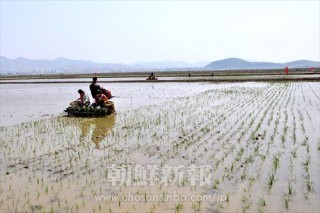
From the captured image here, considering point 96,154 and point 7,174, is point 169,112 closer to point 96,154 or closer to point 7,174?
point 96,154

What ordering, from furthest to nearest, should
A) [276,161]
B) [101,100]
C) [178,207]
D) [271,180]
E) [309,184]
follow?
[101,100]
[276,161]
[271,180]
[309,184]
[178,207]

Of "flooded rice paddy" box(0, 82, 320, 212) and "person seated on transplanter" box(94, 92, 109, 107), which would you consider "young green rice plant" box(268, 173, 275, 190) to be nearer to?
"flooded rice paddy" box(0, 82, 320, 212)

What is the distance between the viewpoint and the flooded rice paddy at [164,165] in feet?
15.3

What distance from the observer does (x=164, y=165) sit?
629 centimetres

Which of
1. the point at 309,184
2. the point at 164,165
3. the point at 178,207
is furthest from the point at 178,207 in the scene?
the point at 309,184

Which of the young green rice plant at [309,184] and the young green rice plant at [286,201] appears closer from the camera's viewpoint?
the young green rice plant at [286,201]

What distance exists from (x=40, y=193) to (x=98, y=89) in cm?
867

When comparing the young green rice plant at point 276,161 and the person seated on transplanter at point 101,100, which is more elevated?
the person seated on transplanter at point 101,100

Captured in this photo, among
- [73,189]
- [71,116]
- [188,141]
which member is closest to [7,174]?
[73,189]

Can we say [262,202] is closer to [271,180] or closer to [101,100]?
[271,180]

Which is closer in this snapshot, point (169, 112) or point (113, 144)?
point (113, 144)

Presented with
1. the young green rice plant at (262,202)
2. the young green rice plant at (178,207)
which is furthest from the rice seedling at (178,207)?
the young green rice plant at (262,202)

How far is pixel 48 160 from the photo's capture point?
267 inches

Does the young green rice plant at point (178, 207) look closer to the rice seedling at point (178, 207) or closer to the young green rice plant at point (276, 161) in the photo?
the rice seedling at point (178, 207)
